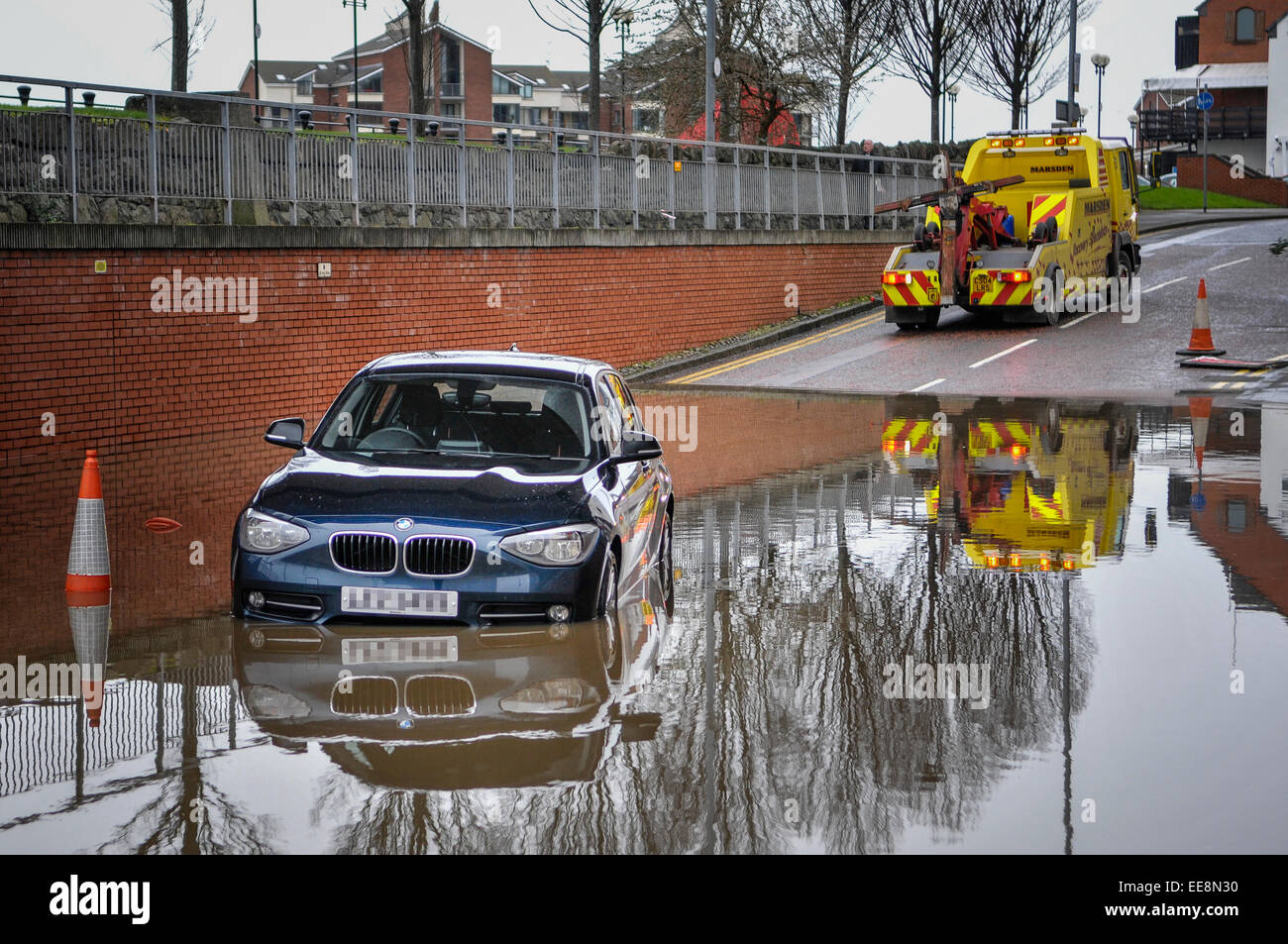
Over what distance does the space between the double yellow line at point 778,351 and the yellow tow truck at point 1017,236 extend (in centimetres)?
138

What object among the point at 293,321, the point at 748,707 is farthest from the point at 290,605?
the point at 293,321

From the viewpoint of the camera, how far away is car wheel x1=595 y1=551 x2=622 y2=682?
309 inches

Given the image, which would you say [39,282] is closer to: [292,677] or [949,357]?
[292,677]

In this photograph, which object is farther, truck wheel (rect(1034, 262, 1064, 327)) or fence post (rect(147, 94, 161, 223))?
truck wheel (rect(1034, 262, 1064, 327))

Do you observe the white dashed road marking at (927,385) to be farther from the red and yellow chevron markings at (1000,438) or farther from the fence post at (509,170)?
the fence post at (509,170)

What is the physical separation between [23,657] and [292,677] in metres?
1.38

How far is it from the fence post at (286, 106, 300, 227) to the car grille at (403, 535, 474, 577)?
11766 millimetres

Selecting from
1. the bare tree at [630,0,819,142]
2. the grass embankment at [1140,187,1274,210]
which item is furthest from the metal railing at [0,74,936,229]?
the grass embankment at [1140,187,1274,210]

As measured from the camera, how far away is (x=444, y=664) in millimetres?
7496

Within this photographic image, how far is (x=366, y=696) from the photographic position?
7.00 meters

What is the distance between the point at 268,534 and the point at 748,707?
2.54 meters

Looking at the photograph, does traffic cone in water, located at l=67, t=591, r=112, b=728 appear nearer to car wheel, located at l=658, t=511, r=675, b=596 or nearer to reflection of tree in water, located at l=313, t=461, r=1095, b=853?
reflection of tree in water, located at l=313, t=461, r=1095, b=853

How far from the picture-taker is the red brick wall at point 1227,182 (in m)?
78.9
